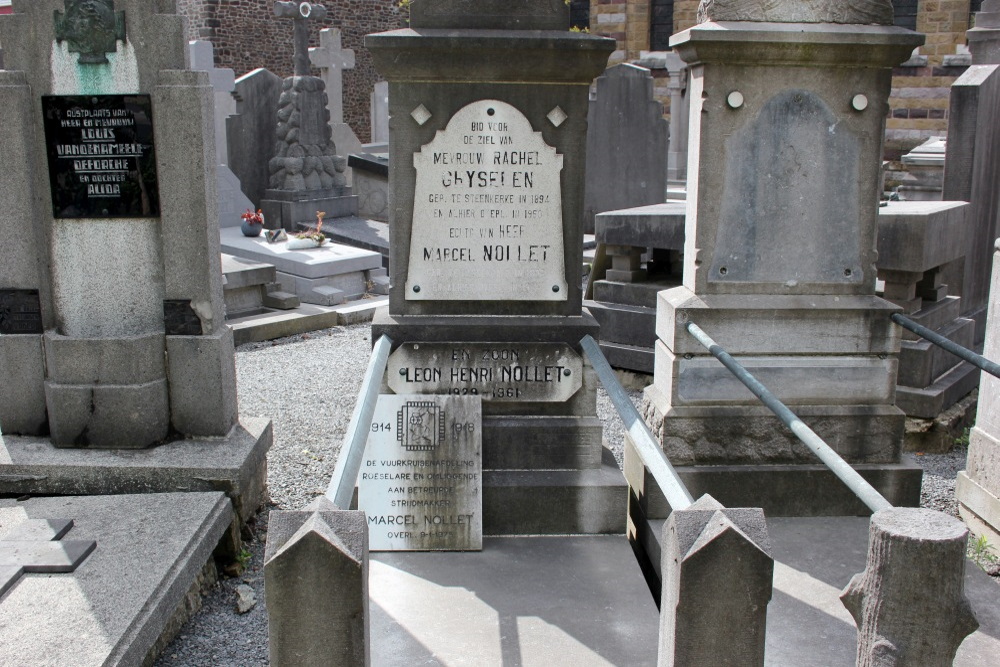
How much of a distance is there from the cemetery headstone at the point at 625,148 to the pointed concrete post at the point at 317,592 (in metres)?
9.70

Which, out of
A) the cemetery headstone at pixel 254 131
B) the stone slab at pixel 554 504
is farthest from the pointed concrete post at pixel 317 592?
the cemetery headstone at pixel 254 131

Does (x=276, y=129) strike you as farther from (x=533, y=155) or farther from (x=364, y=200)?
(x=533, y=155)

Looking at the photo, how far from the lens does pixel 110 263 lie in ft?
13.8

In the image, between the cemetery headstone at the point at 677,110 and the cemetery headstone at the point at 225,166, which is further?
the cemetery headstone at the point at 677,110

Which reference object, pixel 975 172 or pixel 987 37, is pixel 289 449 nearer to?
pixel 975 172

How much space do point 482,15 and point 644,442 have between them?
1972mm

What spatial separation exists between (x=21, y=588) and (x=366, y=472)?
1265 millimetres

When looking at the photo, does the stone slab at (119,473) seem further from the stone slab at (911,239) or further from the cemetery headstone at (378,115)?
the cemetery headstone at (378,115)

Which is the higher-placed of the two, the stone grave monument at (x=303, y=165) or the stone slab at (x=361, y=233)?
the stone grave monument at (x=303, y=165)

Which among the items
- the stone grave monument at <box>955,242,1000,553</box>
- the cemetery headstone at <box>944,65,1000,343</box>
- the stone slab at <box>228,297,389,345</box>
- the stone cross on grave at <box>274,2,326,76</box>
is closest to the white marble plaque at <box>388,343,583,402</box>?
the stone grave monument at <box>955,242,1000,553</box>

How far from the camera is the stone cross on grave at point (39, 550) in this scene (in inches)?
126

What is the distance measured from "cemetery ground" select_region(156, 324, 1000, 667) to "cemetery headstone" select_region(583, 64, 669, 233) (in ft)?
13.9

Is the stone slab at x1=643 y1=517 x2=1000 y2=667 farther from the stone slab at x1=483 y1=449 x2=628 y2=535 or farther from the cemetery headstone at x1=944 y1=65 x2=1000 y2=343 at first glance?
the cemetery headstone at x1=944 y1=65 x2=1000 y2=343

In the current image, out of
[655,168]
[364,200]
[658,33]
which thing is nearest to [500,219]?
[655,168]
